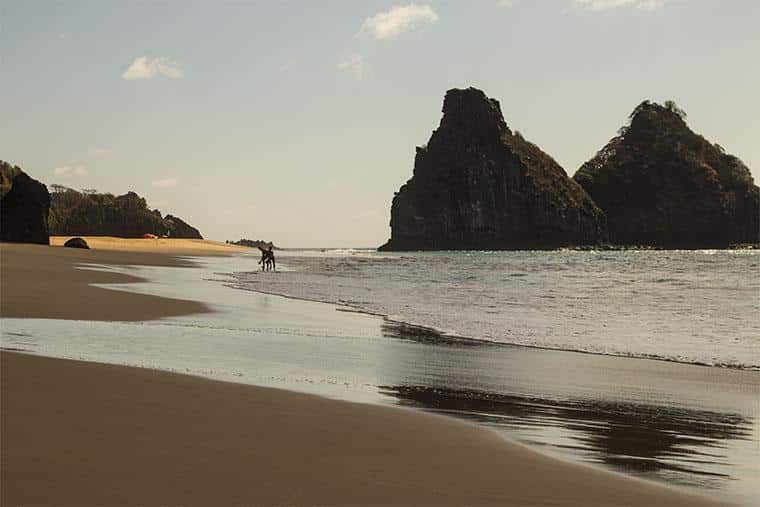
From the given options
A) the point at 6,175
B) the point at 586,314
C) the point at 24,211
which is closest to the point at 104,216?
the point at 6,175

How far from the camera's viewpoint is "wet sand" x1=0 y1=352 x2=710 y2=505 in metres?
3.72

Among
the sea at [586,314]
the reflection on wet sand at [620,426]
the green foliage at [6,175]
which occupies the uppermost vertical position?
the green foliage at [6,175]

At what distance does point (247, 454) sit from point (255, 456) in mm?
68

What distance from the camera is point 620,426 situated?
621 cm

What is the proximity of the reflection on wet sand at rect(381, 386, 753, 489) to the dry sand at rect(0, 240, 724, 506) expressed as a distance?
45 centimetres

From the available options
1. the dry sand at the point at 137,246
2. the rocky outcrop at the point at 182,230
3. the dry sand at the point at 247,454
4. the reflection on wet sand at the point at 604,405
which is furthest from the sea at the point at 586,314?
the rocky outcrop at the point at 182,230

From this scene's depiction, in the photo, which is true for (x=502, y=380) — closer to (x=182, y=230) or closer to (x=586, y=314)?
(x=586, y=314)

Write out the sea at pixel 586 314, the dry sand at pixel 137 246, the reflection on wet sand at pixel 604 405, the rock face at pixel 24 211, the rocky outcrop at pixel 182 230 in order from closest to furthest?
the reflection on wet sand at pixel 604 405 < the sea at pixel 586 314 < the rock face at pixel 24 211 < the dry sand at pixel 137 246 < the rocky outcrop at pixel 182 230

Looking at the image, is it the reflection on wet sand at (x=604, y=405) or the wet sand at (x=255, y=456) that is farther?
the reflection on wet sand at (x=604, y=405)

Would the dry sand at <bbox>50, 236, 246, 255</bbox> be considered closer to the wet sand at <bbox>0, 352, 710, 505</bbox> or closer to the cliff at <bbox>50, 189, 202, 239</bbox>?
the cliff at <bbox>50, 189, 202, 239</bbox>

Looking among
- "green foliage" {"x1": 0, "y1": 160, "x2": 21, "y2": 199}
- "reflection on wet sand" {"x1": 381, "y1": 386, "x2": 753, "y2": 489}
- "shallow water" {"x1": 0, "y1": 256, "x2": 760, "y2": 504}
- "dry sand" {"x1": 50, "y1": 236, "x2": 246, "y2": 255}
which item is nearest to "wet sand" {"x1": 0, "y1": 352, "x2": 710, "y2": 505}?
"reflection on wet sand" {"x1": 381, "y1": 386, "x2": 753, "y2": 489}

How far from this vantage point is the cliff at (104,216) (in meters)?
122

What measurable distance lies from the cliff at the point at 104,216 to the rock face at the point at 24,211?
62483 millimetres

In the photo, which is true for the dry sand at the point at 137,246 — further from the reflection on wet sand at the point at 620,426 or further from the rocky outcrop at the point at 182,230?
the reflection on wet sand at the point at 620,426
